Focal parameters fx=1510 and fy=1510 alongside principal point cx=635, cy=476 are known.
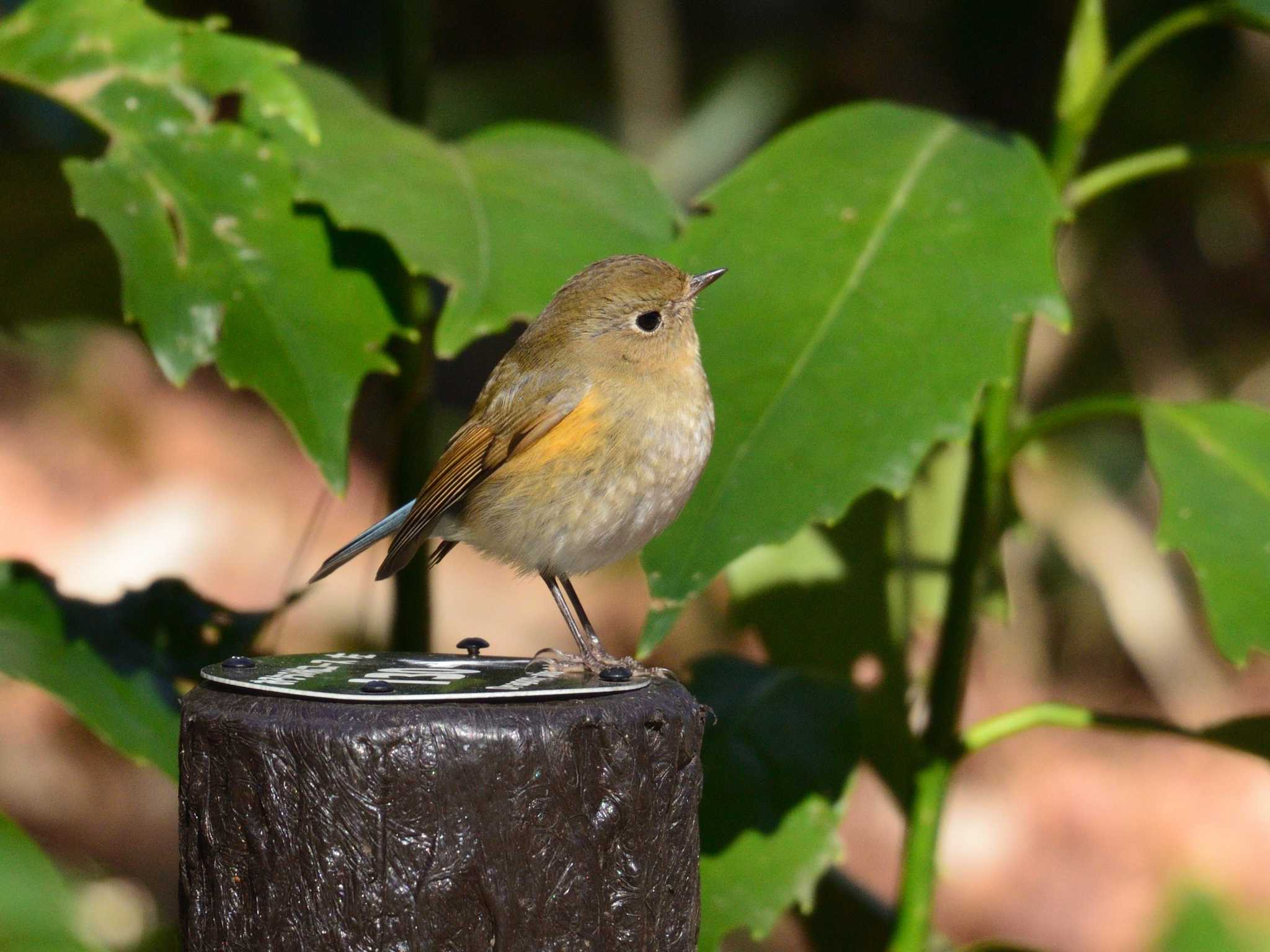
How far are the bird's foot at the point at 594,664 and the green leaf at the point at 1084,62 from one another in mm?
1291

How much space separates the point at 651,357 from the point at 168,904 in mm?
3364

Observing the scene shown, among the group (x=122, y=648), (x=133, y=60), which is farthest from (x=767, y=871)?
(x=133, y=60)

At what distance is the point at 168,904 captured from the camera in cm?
507

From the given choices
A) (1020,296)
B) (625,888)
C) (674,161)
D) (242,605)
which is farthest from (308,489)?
(625,888)

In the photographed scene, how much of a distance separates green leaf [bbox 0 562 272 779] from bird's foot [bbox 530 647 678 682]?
66 centimetres

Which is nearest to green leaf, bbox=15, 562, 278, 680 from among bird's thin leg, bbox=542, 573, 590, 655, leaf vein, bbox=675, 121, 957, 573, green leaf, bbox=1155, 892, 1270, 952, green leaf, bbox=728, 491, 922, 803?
bird's thin leg, bbox=542, 573, 590, 655

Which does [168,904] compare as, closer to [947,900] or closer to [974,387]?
[947,900]

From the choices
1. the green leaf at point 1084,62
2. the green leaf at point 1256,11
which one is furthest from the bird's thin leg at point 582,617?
the green leaf at point 1256,11

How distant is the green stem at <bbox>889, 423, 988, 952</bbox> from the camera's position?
2.77 m

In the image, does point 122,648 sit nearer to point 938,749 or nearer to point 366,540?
point 366,540

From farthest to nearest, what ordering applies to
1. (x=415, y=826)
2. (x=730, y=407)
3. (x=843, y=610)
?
(x=843, y=610) → (x=730, y=407) → (x=415, y=826)

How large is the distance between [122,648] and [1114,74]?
79.7 inches

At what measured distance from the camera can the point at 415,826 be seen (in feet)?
5.07

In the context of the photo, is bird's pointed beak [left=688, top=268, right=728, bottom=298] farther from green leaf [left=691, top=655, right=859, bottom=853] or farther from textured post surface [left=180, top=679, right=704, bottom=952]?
textured post surface [left=180, top=679, right=704, bottom=952]
